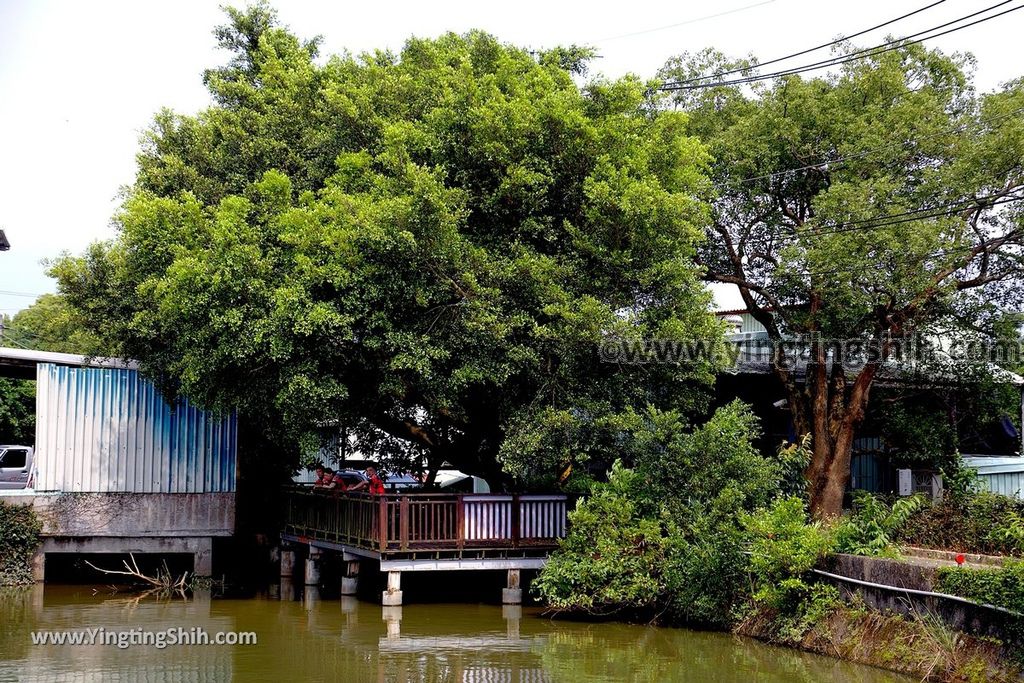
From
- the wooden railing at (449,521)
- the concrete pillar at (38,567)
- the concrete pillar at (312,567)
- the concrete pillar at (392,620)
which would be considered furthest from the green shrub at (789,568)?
the concrete pillar at (38,567)

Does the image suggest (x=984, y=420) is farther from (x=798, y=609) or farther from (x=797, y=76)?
(x=798, y=609)

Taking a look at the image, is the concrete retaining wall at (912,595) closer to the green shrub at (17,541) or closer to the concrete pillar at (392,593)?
the concrete pillar at (392,593)

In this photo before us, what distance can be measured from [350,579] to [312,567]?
1305 millimetres

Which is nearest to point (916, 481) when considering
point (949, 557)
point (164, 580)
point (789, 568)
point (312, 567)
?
point (949, 557)

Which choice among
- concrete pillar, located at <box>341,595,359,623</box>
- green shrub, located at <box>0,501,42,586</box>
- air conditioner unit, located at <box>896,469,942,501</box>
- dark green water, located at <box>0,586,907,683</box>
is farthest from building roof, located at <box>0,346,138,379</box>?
air conditioner unit, located at <box>896,469,942,501</box>

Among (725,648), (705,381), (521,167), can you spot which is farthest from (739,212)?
(725,648)

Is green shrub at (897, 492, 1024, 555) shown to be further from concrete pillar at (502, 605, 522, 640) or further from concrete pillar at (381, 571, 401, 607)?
concrete pillar at (381, 571, 401, 607)

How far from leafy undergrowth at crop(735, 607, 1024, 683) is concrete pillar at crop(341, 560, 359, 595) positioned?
759cm

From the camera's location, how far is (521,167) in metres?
17.7

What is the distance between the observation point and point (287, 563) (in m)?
22.2

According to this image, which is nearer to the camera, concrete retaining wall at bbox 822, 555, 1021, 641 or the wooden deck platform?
concrete retaining wall at bbox 822, 555, 1021, 641

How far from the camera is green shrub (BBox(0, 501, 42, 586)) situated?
20.9 m

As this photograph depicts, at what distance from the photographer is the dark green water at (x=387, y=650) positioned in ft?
45.4

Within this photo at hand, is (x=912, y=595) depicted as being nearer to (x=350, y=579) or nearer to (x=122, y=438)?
(x=350, y=579)
